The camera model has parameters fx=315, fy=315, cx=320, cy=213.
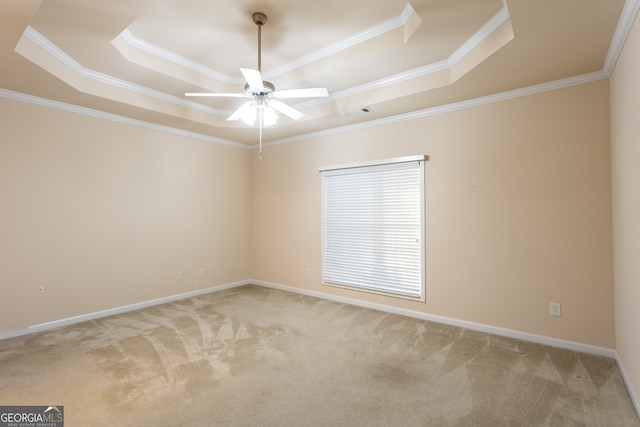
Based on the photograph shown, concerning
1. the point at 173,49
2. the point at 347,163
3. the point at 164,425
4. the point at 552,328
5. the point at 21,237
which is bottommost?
the point at 164,425

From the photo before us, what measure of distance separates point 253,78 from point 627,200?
9.80 feet

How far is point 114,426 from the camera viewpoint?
1970 mm

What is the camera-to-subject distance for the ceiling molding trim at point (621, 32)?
1.99 metres

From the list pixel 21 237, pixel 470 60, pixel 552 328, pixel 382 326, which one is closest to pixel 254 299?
pixel 382 326

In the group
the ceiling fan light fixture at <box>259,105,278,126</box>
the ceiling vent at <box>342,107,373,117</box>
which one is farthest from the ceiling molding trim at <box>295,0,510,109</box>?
the ceiling fan light fixture at <box>259,105,278,126</box>

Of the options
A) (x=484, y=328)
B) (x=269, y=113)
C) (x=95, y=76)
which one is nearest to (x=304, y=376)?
(x=484, y=328)

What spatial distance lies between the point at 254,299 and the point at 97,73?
352 centimetres

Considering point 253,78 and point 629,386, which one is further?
point 253,78

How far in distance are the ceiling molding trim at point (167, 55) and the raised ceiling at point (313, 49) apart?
11 millimetres

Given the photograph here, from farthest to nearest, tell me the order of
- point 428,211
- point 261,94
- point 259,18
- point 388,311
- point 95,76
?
1. point 388,311
2. point 428,211
3. point 95,76
4. point 261,94
5. point 259,18

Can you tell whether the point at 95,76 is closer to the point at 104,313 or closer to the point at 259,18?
the point at 259,18

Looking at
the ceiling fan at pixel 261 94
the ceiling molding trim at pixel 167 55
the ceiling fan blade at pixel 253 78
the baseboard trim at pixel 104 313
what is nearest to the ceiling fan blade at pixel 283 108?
the ceiling fan at pixel 261 94

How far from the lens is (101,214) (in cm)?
411

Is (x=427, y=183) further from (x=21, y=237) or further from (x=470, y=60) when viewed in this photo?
(x=21, y=237)
